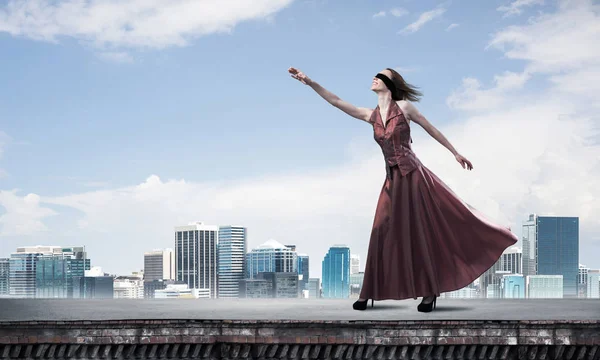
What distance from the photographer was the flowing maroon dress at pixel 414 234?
595 inches

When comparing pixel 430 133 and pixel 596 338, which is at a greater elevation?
pixel 430 133

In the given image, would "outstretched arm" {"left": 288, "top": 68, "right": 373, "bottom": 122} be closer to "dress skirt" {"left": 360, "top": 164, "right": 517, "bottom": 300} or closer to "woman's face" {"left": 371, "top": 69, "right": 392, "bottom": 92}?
"woman's face" {"left": 371, "top": 69, "right": 392, "bottom": 92}

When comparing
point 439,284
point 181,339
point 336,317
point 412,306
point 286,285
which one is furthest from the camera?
point 286,285

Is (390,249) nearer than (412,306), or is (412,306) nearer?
(390,249)

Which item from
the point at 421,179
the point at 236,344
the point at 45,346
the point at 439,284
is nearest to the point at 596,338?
the point at 439,284

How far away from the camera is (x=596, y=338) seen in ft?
41.9

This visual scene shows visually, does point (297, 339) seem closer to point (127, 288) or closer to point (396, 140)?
point (396, 140)

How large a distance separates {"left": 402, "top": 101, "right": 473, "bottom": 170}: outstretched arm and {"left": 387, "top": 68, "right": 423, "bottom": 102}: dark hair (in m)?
0.22

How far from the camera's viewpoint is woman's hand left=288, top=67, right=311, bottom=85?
15180 mm

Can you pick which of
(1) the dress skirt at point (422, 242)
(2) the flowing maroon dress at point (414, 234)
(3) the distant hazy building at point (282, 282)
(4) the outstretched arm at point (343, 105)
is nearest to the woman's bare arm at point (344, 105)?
(4) the outstretched arm at point (343, 105)

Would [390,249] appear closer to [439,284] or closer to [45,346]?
[439,284]

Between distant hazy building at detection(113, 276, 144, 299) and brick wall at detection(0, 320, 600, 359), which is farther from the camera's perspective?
distant hazy building at detection(113, 276, 144, 299)

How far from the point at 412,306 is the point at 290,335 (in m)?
4.31

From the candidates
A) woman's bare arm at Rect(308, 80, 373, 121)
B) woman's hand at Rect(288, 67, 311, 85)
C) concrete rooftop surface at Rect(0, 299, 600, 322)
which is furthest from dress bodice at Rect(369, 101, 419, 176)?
concrete rooftop surface at Rect(0, 299, 600, 322)
